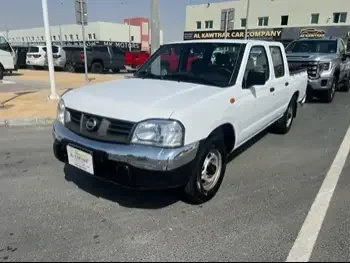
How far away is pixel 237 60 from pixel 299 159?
2.03 m

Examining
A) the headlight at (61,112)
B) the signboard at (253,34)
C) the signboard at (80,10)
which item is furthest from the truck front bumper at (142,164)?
the signboard at (253,34)

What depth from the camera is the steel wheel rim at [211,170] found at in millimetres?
3266

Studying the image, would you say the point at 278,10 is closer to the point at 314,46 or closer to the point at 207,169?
the point at 314,46

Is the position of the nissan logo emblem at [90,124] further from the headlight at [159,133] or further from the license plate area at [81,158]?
the headlight at [159,133]

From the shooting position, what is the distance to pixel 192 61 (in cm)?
Result: 398

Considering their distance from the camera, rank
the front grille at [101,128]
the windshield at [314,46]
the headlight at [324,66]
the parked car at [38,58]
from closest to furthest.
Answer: the front grille at [101,128] → the headlight at [324,66] → the windshield at [314,46] → the parked car at [38,58]

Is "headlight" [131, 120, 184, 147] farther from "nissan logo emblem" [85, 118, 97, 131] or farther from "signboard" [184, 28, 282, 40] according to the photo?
"signboard" [184, 28, 282, 40]

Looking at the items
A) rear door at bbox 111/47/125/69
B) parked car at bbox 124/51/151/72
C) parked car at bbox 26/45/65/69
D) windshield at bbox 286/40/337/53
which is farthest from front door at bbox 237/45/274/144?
parked car at bbox 26/45/65/69

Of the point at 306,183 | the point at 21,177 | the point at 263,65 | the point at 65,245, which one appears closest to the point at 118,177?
the point at 65,245

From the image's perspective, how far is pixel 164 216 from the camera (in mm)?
3061

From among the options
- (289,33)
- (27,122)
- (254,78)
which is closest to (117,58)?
(27,122)

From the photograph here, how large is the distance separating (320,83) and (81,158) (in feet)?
26.6

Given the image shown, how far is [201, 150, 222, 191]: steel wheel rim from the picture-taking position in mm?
3266

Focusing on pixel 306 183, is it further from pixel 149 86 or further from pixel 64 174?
pixel 64 174
